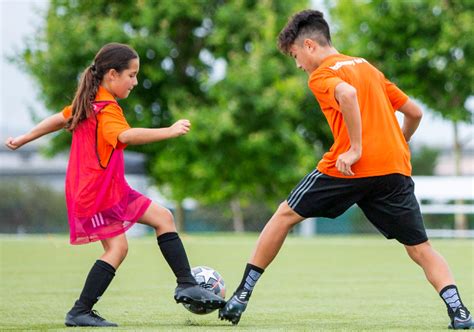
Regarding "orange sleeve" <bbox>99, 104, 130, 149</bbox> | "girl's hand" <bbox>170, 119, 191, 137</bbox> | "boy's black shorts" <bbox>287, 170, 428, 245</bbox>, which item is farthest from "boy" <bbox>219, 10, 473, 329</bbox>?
"orange sleeve" <bbox>99, 104, 130, 149</bbox>

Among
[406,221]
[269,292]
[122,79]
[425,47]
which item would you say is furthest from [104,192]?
[425,47]

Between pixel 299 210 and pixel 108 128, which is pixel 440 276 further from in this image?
pixel 108 128

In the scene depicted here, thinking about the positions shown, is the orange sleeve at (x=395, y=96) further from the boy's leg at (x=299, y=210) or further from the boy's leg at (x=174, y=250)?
the boy's leg at (x=174, y=250)

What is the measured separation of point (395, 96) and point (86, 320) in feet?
7.68

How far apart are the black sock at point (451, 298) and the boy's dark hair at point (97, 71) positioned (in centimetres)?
240

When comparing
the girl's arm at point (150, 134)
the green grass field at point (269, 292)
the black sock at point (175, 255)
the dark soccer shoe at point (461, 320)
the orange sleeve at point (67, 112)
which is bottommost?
the green grass field at point (269, 292)

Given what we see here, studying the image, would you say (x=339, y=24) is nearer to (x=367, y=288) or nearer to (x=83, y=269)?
(x=83, y=269)

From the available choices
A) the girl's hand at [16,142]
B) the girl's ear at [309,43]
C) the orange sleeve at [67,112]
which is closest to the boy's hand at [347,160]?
the girl's ear at [309,43]

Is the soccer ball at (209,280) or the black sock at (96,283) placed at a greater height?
the black sock at (96,283)

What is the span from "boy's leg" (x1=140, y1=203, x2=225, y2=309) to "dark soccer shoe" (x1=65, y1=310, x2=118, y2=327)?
0.49 m

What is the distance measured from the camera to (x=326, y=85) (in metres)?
6.16

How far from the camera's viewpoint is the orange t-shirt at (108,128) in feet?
21.4

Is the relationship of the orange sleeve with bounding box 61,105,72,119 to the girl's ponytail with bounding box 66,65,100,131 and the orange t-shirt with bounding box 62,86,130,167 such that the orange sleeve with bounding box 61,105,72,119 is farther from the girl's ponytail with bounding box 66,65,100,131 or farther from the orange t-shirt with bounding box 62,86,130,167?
the orange t-shirt with bounding box 62,86,130,167

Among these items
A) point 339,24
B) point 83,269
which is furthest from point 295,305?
point 339,24
